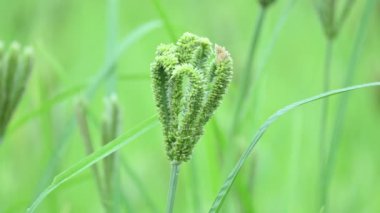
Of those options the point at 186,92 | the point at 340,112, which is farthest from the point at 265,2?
the point at 186,92

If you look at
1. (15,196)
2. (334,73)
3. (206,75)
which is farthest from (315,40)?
(206,75)

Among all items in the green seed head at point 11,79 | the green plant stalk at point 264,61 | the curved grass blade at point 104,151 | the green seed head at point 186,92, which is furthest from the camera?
the green plant stalk at point 264,61

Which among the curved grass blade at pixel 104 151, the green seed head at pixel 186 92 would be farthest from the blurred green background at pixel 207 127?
the green seed head at pixel 186 92

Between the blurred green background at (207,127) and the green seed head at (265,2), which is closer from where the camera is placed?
the green seed head at (265,2)

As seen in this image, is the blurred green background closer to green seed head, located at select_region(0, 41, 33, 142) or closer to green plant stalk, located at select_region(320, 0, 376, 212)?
green plant stalk, located at select_region(320, 0, 376, 212)

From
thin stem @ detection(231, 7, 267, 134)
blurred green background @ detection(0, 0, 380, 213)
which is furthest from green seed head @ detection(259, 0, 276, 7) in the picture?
blurred green background @ detection(0, 0, 380, 213)

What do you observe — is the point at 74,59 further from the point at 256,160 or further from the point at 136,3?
the point at 256,160

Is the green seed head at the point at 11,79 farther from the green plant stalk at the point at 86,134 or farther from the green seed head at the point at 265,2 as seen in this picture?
the green seed head at the point at 265,2
